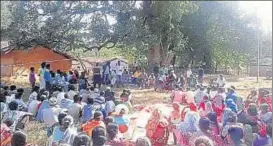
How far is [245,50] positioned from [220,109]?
878 centimetres

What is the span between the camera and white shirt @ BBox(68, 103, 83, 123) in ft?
15.4

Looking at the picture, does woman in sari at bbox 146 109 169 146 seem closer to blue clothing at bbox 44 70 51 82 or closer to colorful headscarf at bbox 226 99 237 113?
colorful headscarf at bbox 226 99 237 113

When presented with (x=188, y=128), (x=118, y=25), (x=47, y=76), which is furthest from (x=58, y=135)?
(x=118, y=25)

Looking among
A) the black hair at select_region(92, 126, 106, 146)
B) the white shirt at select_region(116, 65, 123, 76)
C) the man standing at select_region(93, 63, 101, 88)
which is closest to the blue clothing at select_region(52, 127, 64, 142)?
the black hair at select_region(92, 126, 106, 146)

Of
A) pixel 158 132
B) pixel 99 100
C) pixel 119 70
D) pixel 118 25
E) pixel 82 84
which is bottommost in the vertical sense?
pixel 158 132

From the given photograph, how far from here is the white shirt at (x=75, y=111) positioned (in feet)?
15.4

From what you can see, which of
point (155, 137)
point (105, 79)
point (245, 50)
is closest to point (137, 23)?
point (105, 79)

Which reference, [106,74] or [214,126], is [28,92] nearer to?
[106,74]

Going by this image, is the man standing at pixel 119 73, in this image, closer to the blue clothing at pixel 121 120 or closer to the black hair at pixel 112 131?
the blue clothing at pixel 121 120

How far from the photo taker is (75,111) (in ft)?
15.4

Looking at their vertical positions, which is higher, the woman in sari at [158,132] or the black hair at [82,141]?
the black hair at [82,141]

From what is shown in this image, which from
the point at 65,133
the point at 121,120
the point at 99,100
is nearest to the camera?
the point at 65,133

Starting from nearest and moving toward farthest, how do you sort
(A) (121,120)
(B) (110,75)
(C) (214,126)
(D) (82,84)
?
(C) (214,126)
(A) (121,120)
(D) (82,84)
(B) (110,75)

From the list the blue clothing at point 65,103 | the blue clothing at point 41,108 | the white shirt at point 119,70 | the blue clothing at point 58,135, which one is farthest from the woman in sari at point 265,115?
the white shirt at point 119,70
